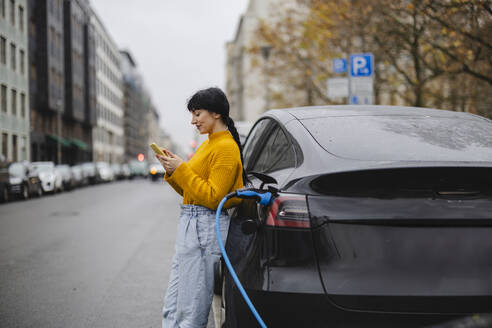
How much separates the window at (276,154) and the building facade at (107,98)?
7109cm

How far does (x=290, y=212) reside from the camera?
2385mm

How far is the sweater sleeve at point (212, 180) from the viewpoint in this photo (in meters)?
2.84

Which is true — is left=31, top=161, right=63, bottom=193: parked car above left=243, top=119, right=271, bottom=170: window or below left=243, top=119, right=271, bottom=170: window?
below

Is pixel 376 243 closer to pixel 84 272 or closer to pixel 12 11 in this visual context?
pixel 84 272

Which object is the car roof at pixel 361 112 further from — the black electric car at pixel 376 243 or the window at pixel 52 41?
the window at pixel 52 41

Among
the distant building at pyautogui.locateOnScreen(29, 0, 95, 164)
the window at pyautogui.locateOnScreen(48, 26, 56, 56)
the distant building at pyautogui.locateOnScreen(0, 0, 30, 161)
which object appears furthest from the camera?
the window at pyautogui.locateOnScreen(48, 26, 56, 56)

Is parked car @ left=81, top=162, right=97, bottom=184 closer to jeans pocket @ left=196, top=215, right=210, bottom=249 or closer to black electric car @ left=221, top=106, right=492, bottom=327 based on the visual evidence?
jeans pocket @ left=196, top=215, right=210, bottom=249

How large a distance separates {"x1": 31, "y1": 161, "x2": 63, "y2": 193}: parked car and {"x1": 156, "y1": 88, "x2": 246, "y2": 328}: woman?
85.6ft

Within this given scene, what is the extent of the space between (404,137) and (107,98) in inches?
3388

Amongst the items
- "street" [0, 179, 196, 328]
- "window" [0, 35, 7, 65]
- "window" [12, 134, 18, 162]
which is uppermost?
"window" [0, 35, 7, 65]

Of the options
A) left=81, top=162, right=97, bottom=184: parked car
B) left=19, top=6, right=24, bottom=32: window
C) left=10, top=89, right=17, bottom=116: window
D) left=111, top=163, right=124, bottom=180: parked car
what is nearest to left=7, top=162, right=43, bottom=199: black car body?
left=81, top=162, right=97, bottom=184: parked car

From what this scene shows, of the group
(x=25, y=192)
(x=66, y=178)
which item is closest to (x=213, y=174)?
(x=25, y=192)

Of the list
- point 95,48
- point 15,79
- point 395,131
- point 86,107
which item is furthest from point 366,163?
point 95,48

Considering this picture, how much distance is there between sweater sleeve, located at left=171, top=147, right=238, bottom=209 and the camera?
2836mm
